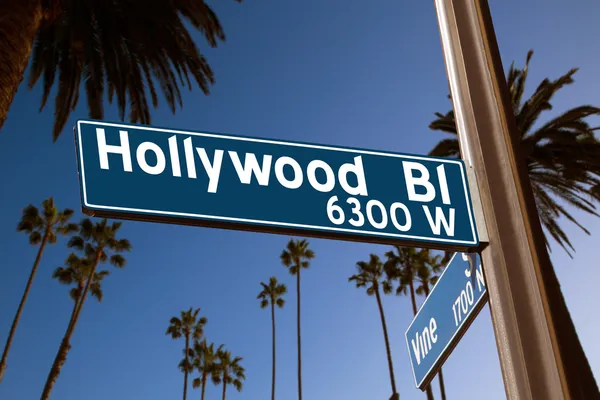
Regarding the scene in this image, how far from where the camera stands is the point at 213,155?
92.0 inches

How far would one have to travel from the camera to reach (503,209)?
2.27 metres

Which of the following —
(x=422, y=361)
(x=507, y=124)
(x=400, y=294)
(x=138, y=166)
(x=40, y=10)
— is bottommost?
(x=422, y=361)

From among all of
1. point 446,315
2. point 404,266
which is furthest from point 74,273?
point 446,315

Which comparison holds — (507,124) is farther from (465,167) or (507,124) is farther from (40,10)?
(40,10)

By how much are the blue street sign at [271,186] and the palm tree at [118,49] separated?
9542mm

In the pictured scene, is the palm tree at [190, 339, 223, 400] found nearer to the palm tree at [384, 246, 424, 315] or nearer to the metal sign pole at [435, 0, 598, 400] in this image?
the palm tree at [384, 246, 424, 315]

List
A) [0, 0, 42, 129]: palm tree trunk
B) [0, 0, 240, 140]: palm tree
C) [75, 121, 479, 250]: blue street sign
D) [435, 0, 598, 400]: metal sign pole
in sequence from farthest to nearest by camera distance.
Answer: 1. [0, 0, 240, 140]: palm tree
2. [0, 0, 42, 129]: palm tree trunk
3. [75, 121, 479, 250]: blue street sign
4. [435, 0, 598, 400]: metal sign pole

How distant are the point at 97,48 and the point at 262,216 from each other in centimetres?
1115

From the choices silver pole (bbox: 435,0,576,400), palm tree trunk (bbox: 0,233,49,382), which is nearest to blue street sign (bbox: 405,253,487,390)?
silver pole (bbox: 435,0,576,400)

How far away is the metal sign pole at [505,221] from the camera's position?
1946 millimetres

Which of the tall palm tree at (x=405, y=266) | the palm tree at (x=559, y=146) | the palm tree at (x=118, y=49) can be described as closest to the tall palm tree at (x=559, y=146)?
the palm tree at (x=559, y=146)

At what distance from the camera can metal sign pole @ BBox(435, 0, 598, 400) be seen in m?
1.95

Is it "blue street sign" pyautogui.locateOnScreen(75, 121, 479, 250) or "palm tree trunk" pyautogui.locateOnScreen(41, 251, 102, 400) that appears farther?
"palm tree trunk" pyautogui.locateOnScreen(41, 251, 102, 400)

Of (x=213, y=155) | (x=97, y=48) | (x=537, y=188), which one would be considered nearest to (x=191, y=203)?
(x=213, y=155)
